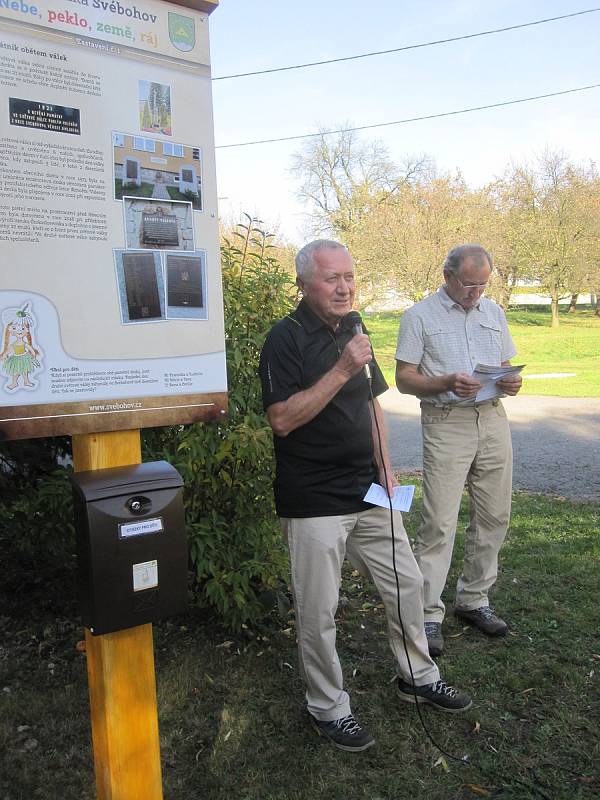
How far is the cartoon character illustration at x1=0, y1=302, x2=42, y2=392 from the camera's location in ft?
6.31

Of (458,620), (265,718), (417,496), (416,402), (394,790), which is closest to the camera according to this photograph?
(394,790)

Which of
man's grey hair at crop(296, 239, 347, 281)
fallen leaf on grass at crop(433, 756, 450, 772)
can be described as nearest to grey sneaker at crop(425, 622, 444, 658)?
fallen leaf on grass at crop(433, 756, 450, 772)

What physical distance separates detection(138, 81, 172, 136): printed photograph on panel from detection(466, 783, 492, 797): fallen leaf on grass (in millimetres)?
2575

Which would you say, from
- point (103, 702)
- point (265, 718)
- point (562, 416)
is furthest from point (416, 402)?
point (103, 702)

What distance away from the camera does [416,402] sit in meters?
15.2

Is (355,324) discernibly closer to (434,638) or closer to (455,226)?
(434,638)

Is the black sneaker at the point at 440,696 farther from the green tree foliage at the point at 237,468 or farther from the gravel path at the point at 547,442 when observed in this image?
the gravel path at the point at 547,442

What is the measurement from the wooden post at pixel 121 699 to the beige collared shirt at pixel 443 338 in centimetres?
200

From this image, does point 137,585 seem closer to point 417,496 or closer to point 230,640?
point 230,640

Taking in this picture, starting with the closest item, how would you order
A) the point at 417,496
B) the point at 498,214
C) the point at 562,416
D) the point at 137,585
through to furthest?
1. the point at 137,585
2. the point at 417,496
3. the point at 562,416
4. the point at 498,214

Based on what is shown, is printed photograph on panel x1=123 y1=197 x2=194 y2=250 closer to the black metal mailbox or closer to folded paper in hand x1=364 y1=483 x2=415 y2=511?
the black metal mailbox

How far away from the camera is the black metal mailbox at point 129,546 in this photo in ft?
6.41

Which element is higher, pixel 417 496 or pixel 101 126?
pixel 101 126

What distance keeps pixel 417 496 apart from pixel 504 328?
129 inches
